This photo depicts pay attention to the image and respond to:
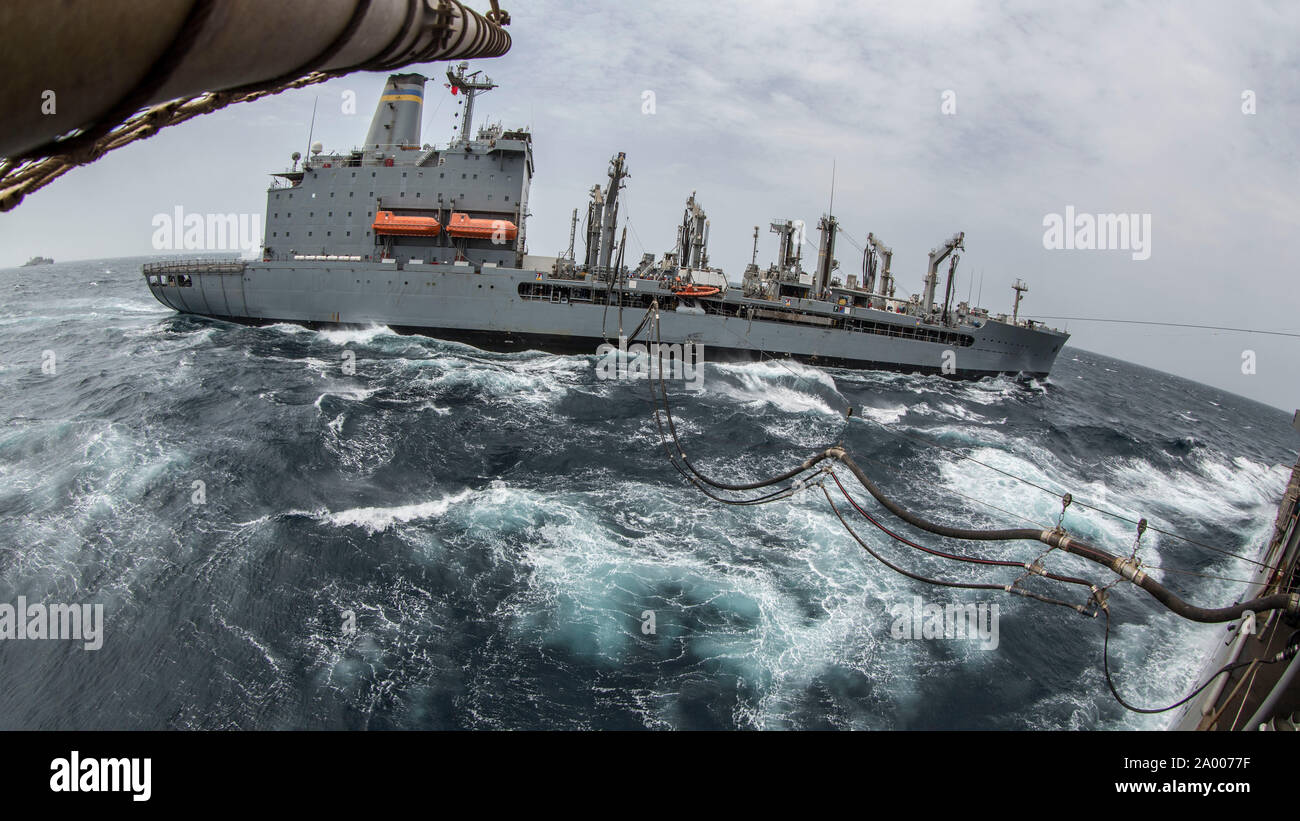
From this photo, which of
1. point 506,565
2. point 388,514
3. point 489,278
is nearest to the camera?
point 506,565

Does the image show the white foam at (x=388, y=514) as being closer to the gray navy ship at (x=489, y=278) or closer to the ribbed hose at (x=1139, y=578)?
the ribbed hose at (x=1139, y=578)

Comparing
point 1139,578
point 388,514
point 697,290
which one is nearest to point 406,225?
point 697,290

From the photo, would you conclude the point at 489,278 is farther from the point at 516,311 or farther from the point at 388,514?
the point at 388,514

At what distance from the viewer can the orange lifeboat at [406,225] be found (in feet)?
110

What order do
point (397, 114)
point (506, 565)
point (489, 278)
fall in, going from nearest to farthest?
point (506, 565)
point (489, 278)
point (397, 114)

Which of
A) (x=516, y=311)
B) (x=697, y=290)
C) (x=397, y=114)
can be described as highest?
(x=397, y=114)

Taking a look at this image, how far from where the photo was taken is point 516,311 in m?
32.7

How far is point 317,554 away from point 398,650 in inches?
139

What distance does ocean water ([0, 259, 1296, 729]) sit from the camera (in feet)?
29.3

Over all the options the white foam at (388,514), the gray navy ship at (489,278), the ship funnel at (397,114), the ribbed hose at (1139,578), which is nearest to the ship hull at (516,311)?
the gray navy ship at (489,278)

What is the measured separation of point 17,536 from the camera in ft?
39.1

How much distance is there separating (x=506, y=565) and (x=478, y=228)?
85.7 ft

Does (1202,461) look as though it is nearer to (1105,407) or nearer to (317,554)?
(1105,407)
